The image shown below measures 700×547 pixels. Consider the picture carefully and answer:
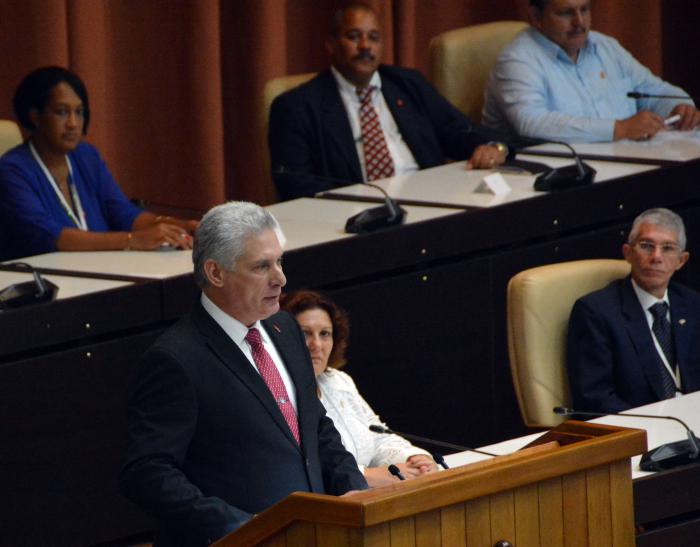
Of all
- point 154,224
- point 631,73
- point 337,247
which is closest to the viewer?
point 337,247

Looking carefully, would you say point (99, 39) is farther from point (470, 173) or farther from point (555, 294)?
point (555, 294)

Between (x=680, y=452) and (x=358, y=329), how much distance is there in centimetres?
140

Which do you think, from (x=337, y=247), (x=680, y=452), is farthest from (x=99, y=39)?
(x=680, y=452)

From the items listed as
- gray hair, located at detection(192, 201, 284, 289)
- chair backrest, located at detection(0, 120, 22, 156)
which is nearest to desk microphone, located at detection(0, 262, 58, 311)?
chair backrest, located at detection(0, 120, 22, 156)

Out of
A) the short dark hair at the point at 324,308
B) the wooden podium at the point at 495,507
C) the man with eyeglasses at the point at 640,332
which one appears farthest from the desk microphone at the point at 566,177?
the wooden podium at the point at 495,507

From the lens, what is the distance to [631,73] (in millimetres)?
6250

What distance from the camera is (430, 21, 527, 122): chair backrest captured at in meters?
6.08

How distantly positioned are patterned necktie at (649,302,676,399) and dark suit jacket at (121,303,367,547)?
1.75 metres

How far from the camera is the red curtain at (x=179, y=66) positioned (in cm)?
617

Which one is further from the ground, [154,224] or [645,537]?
[154,224]

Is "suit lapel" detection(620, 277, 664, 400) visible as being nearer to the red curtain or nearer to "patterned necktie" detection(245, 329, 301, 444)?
"patterned necktie" detection(245, 329, 301, 444)

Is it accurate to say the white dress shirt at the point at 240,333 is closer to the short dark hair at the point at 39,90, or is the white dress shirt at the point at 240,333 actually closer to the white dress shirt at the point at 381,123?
the short dark hair at the point at 39,90

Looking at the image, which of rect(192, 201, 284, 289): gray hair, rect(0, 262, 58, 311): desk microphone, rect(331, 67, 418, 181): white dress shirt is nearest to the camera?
rect(192, 201, 284, 289): gray hair

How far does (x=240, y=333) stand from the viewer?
2.80 metres
